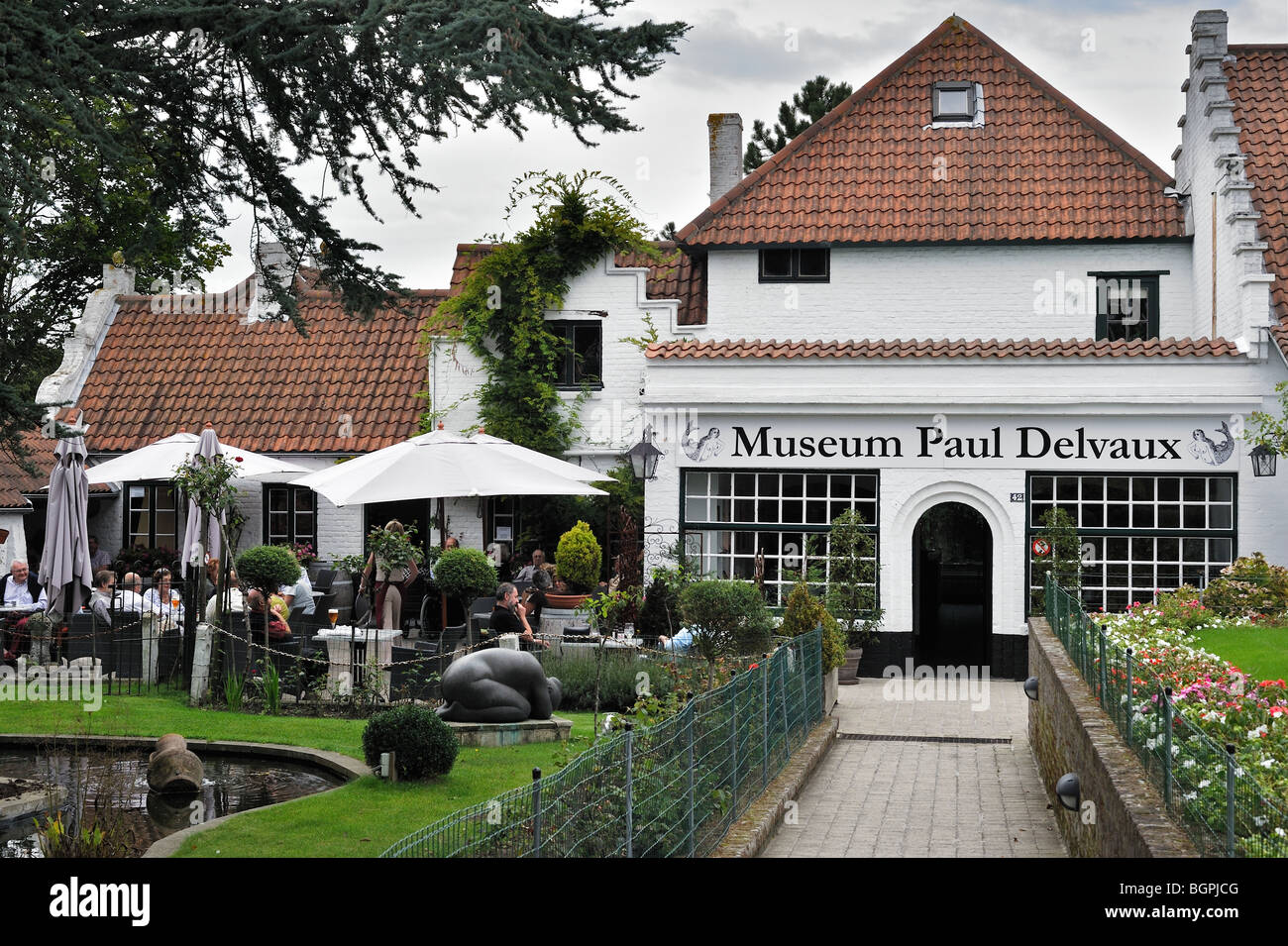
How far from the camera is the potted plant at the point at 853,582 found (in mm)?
20469

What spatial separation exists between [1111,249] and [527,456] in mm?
10923

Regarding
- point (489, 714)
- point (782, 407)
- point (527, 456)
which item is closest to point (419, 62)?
point (489, 714)

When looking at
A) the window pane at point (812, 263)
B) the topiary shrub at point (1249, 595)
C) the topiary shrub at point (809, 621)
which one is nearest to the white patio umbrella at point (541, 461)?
the topiary shrub at point (809, 621)

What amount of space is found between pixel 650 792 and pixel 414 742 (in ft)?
12.3

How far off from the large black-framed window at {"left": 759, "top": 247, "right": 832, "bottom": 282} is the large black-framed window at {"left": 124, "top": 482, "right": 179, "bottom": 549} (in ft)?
38.9

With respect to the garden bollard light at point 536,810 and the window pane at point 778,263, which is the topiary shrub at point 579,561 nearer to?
the window pane at point 778,263

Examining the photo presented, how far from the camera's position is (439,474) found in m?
18.3

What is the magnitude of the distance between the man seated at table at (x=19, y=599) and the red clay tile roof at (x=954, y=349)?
29.8 feet

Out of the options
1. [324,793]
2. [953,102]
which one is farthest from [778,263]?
[324,793]

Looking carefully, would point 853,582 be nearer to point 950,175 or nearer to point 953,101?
point 950,175

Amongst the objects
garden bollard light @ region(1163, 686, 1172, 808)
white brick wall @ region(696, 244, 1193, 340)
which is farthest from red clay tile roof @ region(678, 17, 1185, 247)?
garden bollard light @ region(1163, 686, 1172, 808)

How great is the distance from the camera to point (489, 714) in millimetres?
13312

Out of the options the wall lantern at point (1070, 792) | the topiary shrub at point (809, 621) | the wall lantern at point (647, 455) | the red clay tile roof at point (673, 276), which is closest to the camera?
the wall lantern at point (1070, 792)
